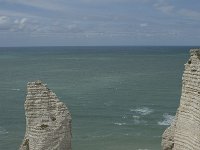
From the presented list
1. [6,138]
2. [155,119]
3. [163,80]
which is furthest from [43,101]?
[163,80]

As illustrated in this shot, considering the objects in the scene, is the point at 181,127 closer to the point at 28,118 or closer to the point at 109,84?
the point at 28,118

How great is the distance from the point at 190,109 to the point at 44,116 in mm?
6460

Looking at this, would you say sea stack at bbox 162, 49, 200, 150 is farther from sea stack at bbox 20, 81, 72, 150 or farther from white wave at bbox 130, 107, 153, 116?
white wave at bbox 130, 107, 153, 116

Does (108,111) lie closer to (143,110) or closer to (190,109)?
(143,110)

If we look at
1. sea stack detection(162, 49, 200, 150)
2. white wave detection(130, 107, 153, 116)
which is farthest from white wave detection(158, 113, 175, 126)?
sea stack detection(162, 49, 200, 150)

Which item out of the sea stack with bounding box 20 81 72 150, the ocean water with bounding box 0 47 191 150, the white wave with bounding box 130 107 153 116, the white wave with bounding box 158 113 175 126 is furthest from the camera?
the white wave with bounding box 130 107 153 116

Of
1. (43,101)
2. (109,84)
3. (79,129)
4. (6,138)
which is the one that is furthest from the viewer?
(109,84)

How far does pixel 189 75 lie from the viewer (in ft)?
51.8

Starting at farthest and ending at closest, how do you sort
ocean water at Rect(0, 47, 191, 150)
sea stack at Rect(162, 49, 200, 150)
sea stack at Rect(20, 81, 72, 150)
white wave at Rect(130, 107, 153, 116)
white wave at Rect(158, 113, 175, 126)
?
white wave at Rect(130, 107, 153, 116)
white wave at Rect(158, 113, 175, 126)
ocean water at Rect(0, 47, 191, 150)
sea stack at Rect(20, 81, 72, 150)
sea stack at Rect(162, 49, 200, 150)

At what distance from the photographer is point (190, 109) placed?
51.9 ft

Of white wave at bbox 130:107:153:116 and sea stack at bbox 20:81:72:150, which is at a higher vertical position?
sea stack at bbox 20:81:72:150

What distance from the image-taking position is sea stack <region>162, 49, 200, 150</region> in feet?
50.7

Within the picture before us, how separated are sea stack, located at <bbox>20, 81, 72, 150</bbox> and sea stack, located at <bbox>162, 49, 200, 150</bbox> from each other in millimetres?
5302

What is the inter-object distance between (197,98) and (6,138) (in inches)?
1953
